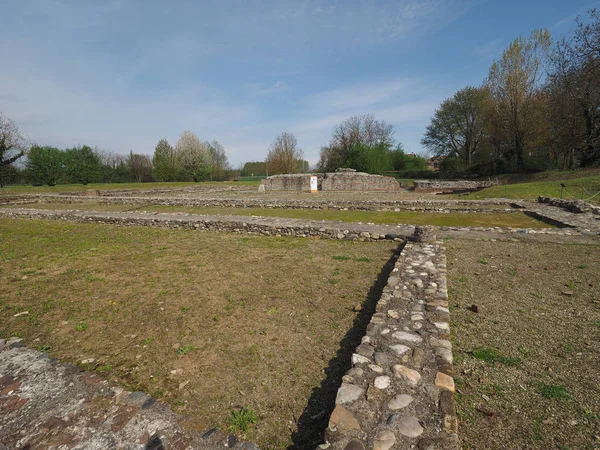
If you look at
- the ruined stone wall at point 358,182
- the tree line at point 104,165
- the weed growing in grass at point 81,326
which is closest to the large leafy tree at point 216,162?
the tree line at point 104,165

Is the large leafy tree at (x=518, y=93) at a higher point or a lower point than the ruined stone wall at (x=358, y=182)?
higher

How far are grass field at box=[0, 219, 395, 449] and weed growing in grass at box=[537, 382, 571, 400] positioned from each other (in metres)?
1.70

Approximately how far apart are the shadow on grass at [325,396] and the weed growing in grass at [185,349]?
59.8 inches

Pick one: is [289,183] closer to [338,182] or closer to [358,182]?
[338,182]

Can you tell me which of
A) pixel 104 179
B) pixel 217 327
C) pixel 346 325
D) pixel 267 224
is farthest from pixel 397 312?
pixel 104 179

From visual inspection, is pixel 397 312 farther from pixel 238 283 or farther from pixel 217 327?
pixel 238 283

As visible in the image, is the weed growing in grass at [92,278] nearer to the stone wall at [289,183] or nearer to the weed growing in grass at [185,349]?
the weed growing in grass at [185,349]

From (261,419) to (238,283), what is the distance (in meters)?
3.11

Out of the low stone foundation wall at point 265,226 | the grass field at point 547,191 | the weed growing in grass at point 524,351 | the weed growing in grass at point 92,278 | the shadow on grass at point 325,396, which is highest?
the grass field at point 547,191

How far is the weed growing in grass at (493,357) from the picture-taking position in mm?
2975

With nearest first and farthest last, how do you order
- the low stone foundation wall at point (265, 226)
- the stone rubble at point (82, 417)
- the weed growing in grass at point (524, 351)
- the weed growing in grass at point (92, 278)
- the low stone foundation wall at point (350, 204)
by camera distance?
the stone rubble at point (82, 417), the weed growing in grass at point (524, 351), the weed growing in grass at point (92, 278), the low stone foundation wall at point (265, 226), the low stone foundation wall at point (350, 204)

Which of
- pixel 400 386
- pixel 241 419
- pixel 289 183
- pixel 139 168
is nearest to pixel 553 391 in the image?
pixel 400 386

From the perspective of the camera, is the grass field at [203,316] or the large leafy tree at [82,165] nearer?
the grass field at [203,316]

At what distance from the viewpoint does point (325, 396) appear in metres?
2.68
